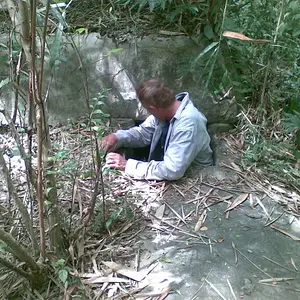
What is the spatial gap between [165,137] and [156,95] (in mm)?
426

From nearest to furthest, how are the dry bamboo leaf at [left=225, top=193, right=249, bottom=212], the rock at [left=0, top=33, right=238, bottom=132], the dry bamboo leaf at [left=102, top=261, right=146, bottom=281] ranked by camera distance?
the dry bamboo leaf at [left=102, top=261, right=146, bottom=281] < the dry bamboo leaf at [left=225, top=193, right=249, bottom=212] < the rock at [left=0, top=33, right=238, bottom=132]

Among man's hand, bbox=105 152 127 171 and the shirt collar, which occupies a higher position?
the shirt collar

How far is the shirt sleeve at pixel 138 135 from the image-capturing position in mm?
3143

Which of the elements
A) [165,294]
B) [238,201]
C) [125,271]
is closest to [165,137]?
[238,201]

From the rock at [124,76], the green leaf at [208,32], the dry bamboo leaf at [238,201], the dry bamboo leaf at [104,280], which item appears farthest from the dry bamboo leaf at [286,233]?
the green leaf at [208,32]

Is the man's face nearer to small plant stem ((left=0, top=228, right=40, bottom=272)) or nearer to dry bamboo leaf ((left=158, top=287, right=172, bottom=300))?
dry bamboo leaf ((left=158, top=287, right=172, bottom=300))

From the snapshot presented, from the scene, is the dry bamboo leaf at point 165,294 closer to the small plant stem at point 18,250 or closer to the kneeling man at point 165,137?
the small plant stem at point 18,250

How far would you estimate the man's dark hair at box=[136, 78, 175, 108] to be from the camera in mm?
2863

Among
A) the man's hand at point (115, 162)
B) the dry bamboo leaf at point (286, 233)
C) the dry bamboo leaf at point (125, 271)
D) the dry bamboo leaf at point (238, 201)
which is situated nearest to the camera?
the dry bamboo leaf at point (125, 271)

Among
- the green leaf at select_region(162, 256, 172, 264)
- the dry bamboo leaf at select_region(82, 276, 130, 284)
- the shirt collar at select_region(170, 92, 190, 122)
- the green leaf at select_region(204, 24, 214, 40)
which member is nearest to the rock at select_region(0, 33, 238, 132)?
the green leaf at select_region(204, 24, 214, 40)

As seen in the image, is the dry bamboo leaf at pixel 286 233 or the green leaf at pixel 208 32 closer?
the dry bamboo leaf at pixel 286 233

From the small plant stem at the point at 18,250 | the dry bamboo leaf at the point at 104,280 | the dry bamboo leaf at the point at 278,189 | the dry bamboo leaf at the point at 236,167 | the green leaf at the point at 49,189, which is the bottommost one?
the dry bamboo leaf at the point at 278,189

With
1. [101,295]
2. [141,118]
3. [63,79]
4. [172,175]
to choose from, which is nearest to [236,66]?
[141,118]

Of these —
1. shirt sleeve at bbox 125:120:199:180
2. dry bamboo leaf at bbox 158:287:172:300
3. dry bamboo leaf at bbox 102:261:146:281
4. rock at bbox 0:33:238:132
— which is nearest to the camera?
dry bamboo leaf at bbox 158:287:172:300
